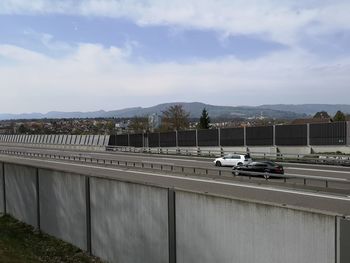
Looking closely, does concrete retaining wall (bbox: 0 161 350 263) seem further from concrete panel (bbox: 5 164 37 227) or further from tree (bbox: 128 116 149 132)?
tree (bbox: 128 116 149 132)

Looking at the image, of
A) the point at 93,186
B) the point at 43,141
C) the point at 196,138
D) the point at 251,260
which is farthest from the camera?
the point at 43,141

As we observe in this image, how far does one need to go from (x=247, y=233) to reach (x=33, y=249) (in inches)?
346

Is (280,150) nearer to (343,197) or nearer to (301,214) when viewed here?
(343,197)

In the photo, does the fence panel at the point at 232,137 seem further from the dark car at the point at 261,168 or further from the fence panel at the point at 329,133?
the dark car at the point at 261,168

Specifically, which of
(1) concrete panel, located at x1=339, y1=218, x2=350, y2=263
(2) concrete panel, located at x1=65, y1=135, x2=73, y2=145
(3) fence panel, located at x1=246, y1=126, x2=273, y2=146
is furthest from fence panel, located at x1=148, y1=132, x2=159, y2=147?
(1) concrete panel, located at x1=339, y1=218, x2=350, y2=263

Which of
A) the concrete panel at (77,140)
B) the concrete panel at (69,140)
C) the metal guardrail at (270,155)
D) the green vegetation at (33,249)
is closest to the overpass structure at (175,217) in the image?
the green vegetation at (33,249)

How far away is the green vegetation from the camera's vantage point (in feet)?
42.1

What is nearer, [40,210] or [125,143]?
[40,210]

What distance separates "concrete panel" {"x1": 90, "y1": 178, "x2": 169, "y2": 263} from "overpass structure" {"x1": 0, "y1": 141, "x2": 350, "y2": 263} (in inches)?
0.9

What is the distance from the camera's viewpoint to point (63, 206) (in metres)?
15.8

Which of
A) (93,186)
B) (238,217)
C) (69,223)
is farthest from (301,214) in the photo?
(69,223)

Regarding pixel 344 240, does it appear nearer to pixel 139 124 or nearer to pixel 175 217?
pixel 175 217

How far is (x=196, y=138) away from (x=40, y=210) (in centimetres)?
4661

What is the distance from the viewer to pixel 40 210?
58.0 ft
